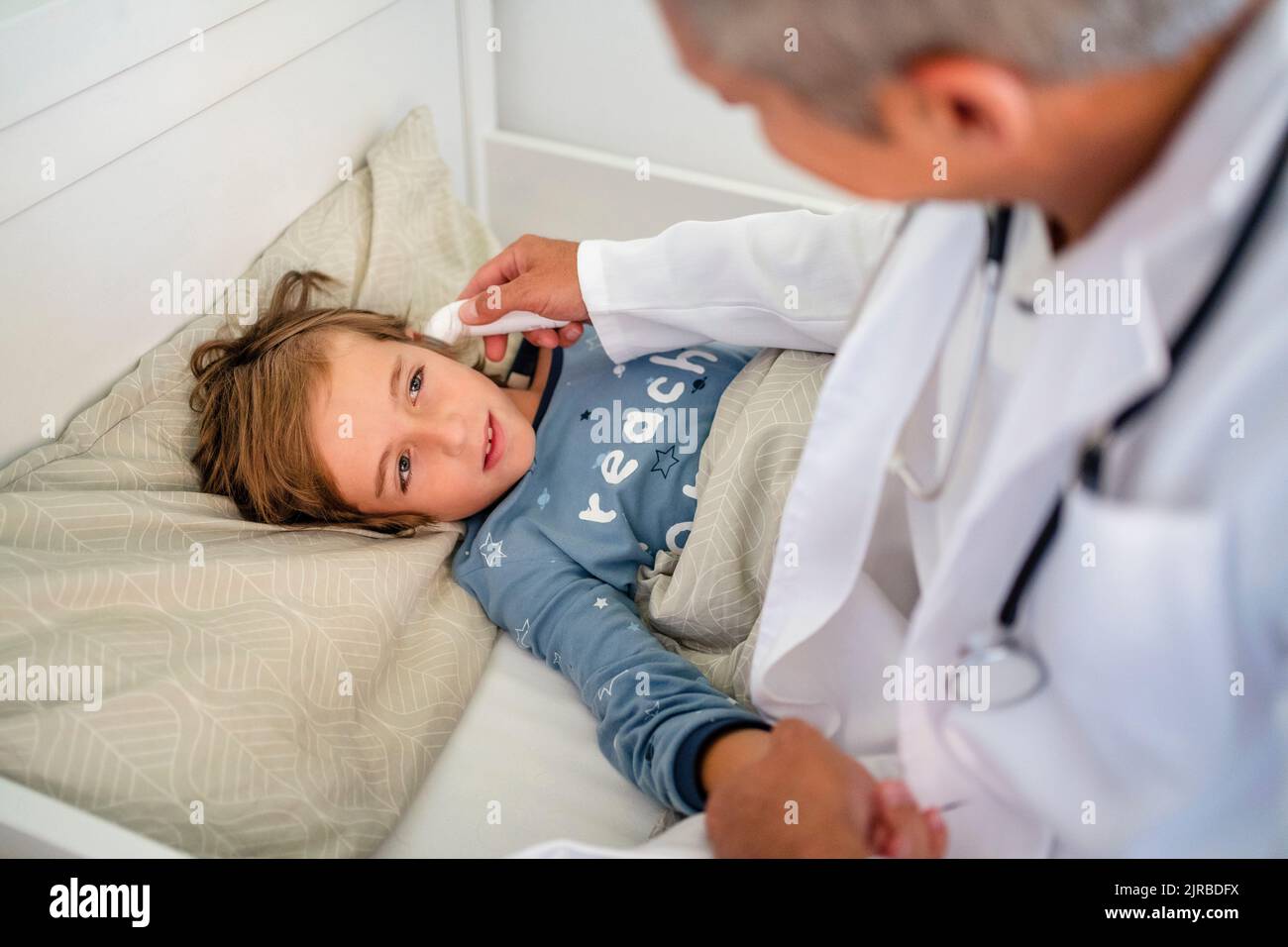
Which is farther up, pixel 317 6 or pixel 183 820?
pixel 317 6

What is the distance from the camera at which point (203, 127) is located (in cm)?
111

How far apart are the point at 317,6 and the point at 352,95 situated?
13 centimetres

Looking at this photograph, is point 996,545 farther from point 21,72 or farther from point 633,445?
point 21,72

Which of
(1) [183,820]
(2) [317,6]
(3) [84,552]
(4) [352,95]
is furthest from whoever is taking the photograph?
(4) [352,95]

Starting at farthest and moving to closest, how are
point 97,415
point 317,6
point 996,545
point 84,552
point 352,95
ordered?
point 352,95
point 317,6
point 97,415
point 84,552
point 996,545

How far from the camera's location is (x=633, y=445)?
1135mm

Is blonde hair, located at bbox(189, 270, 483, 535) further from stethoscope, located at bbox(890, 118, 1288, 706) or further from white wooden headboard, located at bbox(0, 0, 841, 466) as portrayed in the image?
stethoscope, located at bbox(890, 118, 1288, 706)

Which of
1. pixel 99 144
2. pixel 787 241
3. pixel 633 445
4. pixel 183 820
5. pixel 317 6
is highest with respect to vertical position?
pixel 317 6

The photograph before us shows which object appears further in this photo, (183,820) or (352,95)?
(352,95)

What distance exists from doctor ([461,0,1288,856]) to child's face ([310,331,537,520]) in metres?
0.43

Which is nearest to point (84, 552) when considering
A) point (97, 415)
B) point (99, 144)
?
point (97, 415)

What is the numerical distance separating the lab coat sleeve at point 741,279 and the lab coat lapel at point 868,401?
304mm

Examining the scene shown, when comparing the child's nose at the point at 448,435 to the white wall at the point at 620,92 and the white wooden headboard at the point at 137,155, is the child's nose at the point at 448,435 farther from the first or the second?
the white wall at the point at 620,92

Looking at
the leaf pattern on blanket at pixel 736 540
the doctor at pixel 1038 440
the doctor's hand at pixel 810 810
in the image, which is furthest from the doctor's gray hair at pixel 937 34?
the leaf pattern on blanket at pixel 736 540
